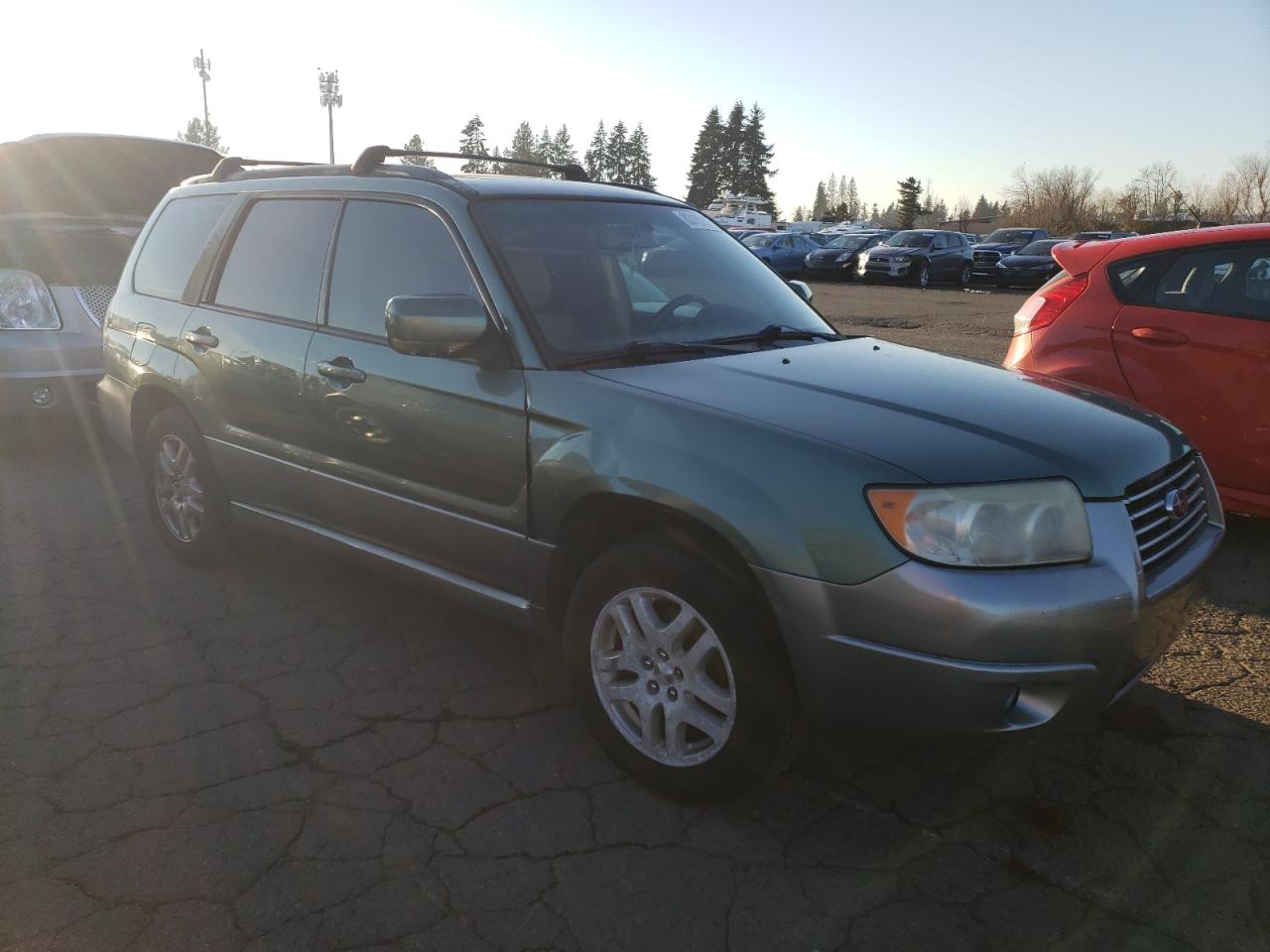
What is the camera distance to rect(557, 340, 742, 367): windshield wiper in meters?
3.15

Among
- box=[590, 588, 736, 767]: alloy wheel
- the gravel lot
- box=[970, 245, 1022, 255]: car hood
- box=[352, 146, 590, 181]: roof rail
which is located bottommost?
the gravel lot

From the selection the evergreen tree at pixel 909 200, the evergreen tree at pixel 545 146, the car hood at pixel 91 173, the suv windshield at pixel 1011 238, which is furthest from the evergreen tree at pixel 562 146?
the car hood at pixel 91 173

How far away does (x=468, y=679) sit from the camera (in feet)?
12.1

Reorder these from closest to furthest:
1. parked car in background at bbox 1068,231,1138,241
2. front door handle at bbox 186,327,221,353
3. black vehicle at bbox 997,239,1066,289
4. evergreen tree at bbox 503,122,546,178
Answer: front door handle at bbox 186,327,221,353, parked car in background at bbox 1068,231,1138,241, black vehicle at bbox 997,239,1066,289, evergreen tree at bbox 503,122,546,178

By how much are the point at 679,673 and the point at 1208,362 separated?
341 cm

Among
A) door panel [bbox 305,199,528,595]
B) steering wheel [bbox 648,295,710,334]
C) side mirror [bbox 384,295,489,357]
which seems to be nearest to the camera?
side mirror [bbox 384,295,489,357]

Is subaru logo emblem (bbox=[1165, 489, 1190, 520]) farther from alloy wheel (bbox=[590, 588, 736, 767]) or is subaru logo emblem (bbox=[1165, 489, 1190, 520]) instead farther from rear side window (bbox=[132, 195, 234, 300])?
rear side window (bbox=[132, 195, 234, 300])

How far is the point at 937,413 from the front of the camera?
2781 mm

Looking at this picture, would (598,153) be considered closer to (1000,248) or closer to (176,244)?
(1000,248)

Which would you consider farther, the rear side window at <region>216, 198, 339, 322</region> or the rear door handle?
the rear door handle

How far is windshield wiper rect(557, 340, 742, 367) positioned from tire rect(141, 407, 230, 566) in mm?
2133

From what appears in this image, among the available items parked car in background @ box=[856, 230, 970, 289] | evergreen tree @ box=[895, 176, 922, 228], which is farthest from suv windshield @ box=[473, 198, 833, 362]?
evergreen tree @ box=[895, 176, 922, 228]

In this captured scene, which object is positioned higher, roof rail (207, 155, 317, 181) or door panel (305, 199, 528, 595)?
roof rail (207, 155, 317, 181)

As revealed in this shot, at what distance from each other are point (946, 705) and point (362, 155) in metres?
2.91
